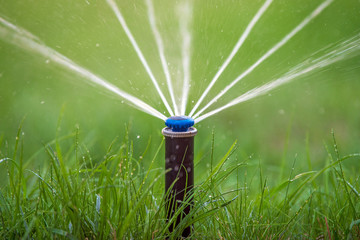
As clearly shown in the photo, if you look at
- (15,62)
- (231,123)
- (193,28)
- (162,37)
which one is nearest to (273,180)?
(231,123)

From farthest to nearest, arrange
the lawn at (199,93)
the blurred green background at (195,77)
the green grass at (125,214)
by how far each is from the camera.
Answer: the blurred green background at (195,77) < the lawn at (199,93) < the green grass at (125,214)

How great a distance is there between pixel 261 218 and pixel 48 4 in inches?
144

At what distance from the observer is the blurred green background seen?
371cm

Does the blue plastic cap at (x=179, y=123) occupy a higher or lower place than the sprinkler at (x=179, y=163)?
higher

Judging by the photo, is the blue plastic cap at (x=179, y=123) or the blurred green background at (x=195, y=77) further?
the blurred green background at (x=195, y=77)

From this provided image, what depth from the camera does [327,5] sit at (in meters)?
4.87

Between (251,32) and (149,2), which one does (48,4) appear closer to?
(149,2)

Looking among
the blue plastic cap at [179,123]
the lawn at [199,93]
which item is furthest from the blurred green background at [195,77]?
the blue plastic cap at [179,123]

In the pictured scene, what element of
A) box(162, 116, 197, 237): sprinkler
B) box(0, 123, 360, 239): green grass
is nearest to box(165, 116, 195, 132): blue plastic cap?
box(162, 116, 197, 237): sprinkler

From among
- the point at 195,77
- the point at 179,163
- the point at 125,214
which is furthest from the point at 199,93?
the point at 125,214

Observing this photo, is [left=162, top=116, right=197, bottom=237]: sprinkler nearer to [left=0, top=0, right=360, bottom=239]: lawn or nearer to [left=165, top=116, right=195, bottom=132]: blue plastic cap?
[left=165, top=116, right=195, bottom=132]: blue plastic cap

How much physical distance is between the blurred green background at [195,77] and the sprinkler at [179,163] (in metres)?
1.10

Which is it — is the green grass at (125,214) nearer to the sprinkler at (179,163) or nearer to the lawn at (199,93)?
the sprinkler at (179,163)

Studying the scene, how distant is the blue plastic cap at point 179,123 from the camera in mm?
2003
